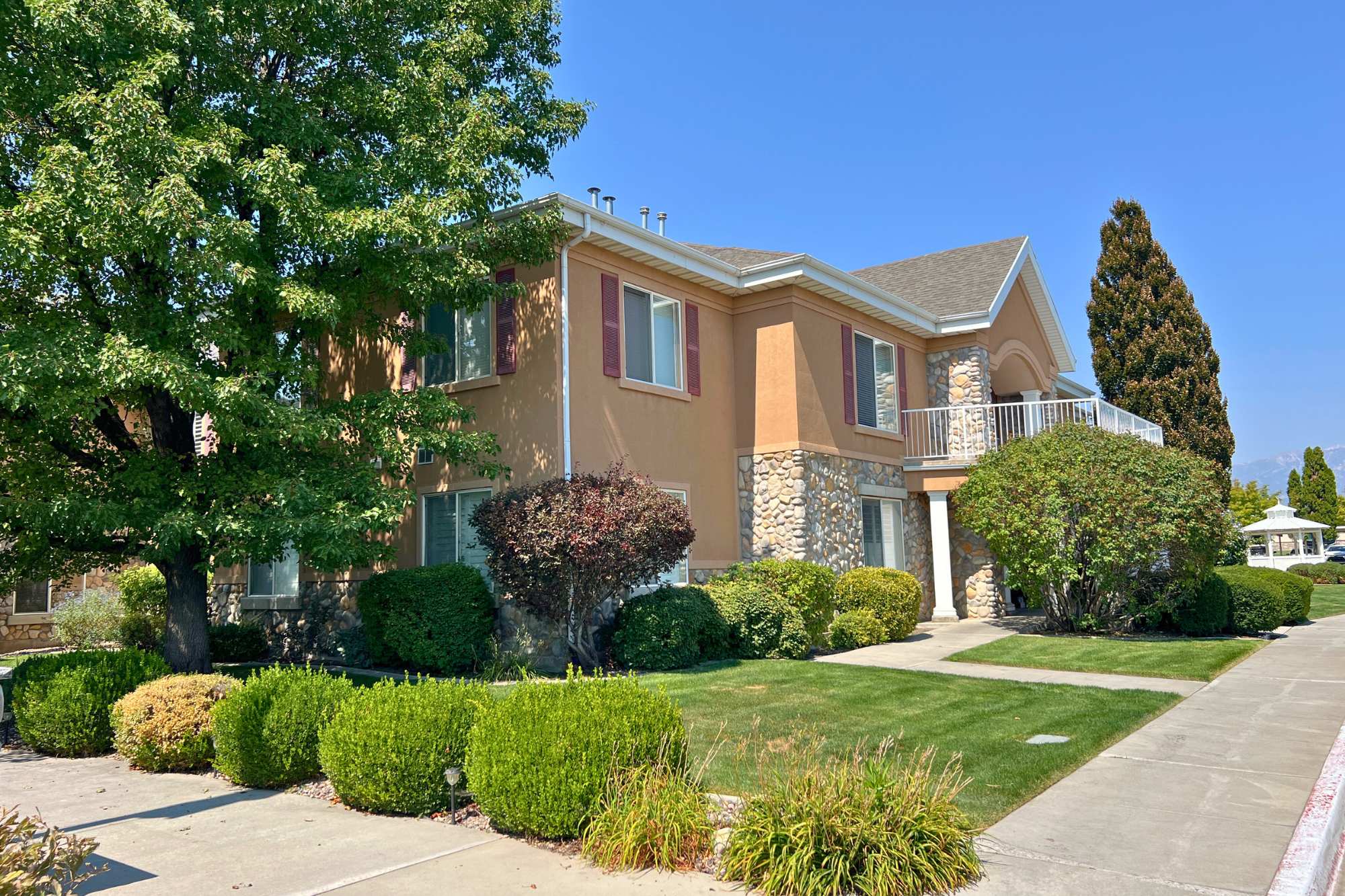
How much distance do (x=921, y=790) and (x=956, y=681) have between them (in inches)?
257

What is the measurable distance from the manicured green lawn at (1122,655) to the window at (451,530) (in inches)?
282

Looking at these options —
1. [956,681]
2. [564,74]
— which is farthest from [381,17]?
[956,681]

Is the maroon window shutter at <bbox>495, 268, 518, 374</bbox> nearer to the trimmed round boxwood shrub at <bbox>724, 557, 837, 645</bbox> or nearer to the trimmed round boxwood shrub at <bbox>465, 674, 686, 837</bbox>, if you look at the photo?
the trimmed round boxwood shrub at <bbox>724, 557, 837, 645</bbox>

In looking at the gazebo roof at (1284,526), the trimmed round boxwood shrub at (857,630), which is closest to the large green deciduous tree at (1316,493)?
the gazebo roof at (1284,526)

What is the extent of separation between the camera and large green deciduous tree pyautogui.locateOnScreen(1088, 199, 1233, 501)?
90.3ft

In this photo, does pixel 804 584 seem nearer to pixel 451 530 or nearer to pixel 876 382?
pixel 451 530

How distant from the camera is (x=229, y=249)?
10219 mm

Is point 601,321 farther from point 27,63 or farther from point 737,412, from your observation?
point 27,63

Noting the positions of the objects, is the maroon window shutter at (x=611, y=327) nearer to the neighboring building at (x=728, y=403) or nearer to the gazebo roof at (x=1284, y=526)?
the neighboring building at (x=728, y=403)

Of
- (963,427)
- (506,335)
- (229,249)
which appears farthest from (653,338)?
(963,427)

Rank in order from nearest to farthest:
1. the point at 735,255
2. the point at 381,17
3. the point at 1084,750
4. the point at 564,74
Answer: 1. the point at 1084,750
2. the point at 381,17
3. the point at 564,74
4. the point at 735,255

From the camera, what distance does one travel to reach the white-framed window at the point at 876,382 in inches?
733

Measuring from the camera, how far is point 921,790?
551 centimetres

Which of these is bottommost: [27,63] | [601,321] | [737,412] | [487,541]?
[487,541]
